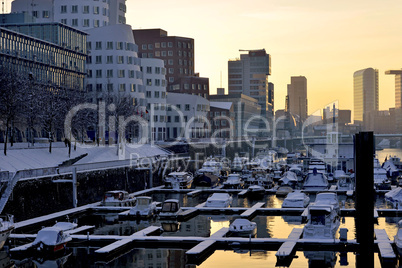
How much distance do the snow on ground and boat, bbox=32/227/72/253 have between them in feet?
62.6

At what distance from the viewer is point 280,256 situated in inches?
1576

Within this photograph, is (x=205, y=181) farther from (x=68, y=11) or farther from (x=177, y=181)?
(x=68, y=11)

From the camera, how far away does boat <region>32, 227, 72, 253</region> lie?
43000mm

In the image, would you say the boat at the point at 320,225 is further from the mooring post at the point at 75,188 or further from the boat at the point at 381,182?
the boat at the point at 381,182

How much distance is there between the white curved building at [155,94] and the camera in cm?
16177

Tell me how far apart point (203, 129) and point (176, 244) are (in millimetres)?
153254

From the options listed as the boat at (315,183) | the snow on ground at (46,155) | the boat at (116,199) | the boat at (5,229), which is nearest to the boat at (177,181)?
the snow on ground at (46,155)

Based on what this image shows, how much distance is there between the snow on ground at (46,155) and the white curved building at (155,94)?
51.6 meters

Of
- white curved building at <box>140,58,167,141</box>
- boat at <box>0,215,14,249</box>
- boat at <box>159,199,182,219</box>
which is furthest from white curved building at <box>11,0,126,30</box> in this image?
boat at <box>0,215,14,249</box>

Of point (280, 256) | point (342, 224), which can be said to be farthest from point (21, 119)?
point (280, 256)

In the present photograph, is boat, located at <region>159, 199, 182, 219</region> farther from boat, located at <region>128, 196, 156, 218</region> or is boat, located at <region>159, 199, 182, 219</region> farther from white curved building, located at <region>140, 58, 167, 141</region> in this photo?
white curved building, located at <region>140, 58, 167, 141</region>

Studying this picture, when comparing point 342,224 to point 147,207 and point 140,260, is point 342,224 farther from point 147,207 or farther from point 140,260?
point 140,260

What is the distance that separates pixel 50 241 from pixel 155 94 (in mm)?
122075

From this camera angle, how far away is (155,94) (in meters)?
164
